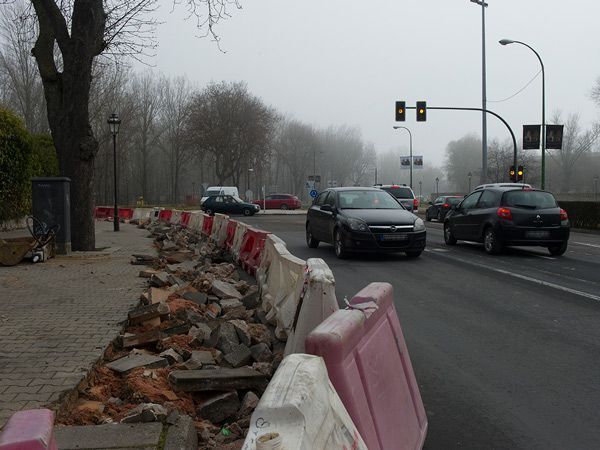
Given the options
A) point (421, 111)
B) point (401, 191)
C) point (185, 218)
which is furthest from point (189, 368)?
point (421, 111)

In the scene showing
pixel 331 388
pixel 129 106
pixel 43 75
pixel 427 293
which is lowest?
pixel 427 293

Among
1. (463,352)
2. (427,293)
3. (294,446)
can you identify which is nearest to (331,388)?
(294,446)

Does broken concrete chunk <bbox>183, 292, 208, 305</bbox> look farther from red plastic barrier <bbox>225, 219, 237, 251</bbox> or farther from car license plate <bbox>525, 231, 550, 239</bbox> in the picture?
car license plate <bbox>525, 231, 550, 239</bbox>

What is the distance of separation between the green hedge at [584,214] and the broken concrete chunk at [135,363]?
21.4 m

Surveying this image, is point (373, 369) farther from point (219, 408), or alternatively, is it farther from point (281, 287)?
point (281, 287)

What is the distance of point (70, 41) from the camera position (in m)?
13.4

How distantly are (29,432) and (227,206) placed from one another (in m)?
44.3

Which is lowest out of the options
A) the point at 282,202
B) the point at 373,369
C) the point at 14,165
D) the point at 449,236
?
the point at 449,236

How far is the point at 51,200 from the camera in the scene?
12.4 metres

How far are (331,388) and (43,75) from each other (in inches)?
519

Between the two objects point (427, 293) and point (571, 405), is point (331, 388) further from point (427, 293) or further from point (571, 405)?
point (427, 293)

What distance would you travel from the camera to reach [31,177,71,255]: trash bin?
487 inches

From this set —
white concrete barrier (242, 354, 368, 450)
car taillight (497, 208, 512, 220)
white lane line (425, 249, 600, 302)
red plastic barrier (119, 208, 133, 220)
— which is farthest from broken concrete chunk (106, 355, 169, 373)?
red plastic barrier (119, 208, 133, 220)

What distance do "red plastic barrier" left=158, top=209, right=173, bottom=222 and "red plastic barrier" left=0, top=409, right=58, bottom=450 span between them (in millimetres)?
26531
